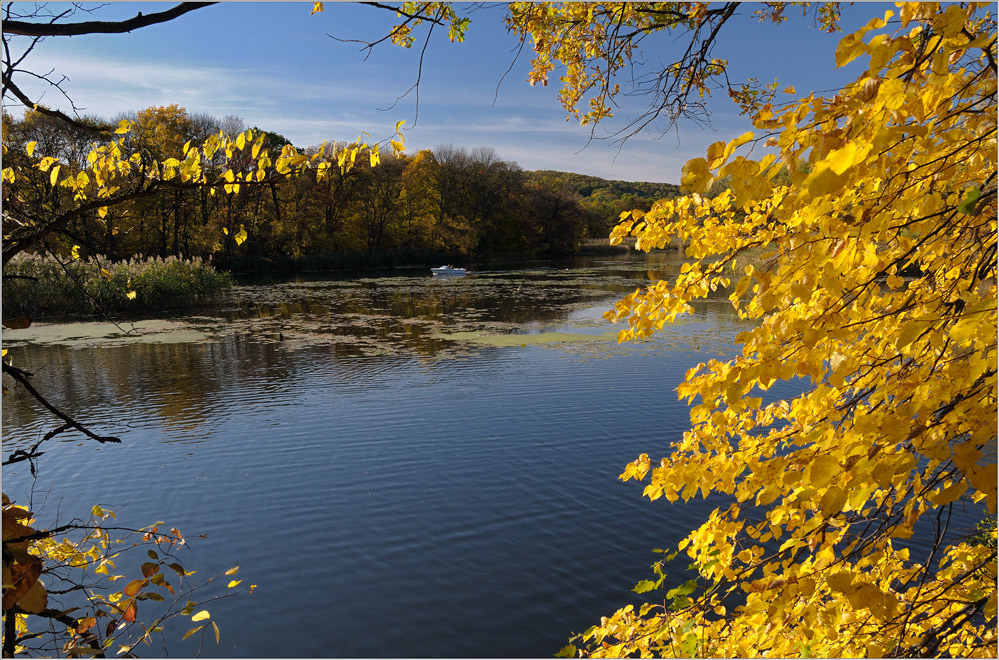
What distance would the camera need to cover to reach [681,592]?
81.9 inches

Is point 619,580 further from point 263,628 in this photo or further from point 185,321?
point 185,321

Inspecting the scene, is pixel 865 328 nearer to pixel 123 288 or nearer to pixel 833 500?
pixel 833 500

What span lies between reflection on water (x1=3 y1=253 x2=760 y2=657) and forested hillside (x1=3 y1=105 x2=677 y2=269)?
1547 cm

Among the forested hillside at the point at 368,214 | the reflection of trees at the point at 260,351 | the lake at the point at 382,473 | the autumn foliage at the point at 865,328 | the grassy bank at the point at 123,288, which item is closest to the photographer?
the autumn foliage at the point at 865,328

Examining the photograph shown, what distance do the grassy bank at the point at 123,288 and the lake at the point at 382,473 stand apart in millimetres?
3044

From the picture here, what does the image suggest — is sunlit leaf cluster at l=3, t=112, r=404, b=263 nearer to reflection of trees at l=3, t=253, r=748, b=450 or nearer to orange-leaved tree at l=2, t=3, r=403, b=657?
orange-leaved tree at l=2, t=3, r=403, b=657

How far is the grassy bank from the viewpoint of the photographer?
1845cm

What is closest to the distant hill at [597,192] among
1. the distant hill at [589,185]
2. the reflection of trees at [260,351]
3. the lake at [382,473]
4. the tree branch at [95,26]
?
the distant hill at [589,185]

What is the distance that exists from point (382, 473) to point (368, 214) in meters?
49.2

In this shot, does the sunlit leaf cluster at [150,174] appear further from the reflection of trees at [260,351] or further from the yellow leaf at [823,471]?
the reflection of trees at [260,351]

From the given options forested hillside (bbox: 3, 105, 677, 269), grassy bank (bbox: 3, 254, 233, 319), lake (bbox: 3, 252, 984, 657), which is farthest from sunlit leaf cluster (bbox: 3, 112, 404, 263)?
forested hillside (bbox: 3, 105, 677, 269)

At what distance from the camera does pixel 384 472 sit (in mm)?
7633

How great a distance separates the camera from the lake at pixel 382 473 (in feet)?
16.8

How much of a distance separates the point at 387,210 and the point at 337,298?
30.3m
